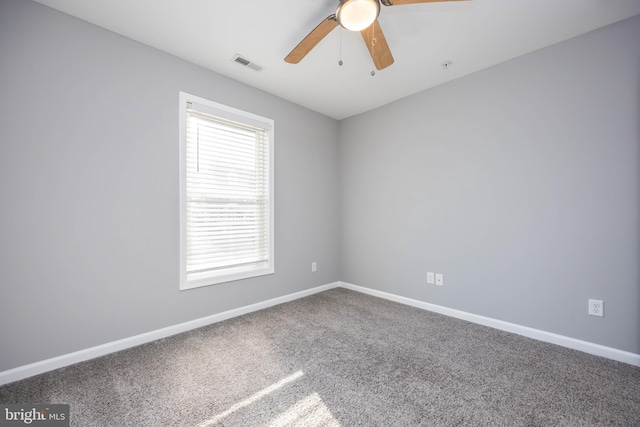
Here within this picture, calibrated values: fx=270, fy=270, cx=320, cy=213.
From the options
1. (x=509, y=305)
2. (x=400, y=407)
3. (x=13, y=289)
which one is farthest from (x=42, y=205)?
(x=509, y=305)

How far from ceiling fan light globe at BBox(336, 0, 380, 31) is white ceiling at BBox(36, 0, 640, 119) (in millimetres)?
453

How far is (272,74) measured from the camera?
2848 mm

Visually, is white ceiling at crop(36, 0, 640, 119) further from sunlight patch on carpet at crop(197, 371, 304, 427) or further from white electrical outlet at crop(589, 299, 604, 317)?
sunlight patch on carpet at crop(197, 371, 304, 427)

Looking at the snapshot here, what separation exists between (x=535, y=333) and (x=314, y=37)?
9.96ft

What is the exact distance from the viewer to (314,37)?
71.2 inches

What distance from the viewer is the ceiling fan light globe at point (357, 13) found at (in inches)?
58.4

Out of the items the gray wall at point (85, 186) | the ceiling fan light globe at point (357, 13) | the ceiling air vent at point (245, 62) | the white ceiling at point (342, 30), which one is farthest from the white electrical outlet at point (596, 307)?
the ceiling air vent at point (245, 62)

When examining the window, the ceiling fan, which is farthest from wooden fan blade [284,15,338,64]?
the window

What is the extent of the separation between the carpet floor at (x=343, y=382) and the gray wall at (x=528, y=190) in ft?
1.49

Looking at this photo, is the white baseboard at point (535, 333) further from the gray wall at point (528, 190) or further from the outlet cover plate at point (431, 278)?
the outlet cover plate at point (431, 278)

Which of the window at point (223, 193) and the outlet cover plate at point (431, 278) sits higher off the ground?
the window at point (223, 193)

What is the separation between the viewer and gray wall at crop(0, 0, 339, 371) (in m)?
1.83

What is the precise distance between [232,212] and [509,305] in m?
2.93

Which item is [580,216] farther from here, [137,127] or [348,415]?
[137,127]
